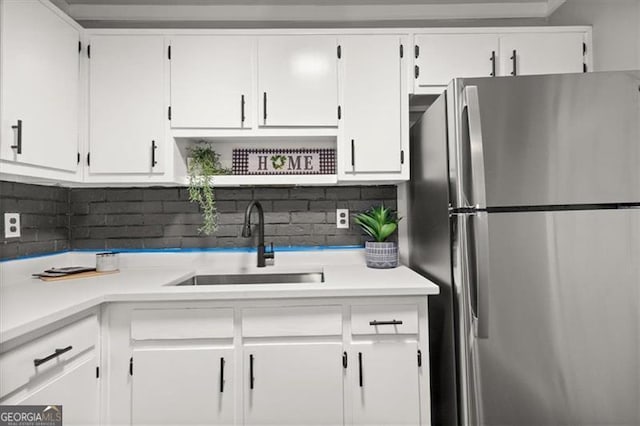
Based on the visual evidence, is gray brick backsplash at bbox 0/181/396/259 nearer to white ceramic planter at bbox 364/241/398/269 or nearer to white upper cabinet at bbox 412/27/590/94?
white ceramic planter at bbox 364/241/398/269

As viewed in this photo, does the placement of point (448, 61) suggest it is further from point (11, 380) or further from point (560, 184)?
A: point (11, 380)

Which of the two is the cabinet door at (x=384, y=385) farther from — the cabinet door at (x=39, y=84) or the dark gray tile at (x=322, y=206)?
the cabinet door at (x=39, y=84)

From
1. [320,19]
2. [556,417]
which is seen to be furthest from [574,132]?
[320,19]

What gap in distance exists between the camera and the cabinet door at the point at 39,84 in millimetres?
1444

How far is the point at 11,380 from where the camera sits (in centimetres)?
110

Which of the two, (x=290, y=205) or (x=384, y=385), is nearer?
(x=384, y=385)

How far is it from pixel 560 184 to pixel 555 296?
431mm

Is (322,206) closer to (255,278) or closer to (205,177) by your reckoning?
(255,278)

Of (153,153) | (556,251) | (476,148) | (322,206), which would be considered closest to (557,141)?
(476,148)

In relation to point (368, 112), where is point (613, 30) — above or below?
above

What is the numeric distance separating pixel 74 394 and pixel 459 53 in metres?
2.38

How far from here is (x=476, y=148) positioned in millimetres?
1405

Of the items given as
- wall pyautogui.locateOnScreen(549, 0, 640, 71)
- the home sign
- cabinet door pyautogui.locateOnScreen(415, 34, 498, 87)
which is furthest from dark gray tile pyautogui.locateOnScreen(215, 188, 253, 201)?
wall pyautogui.locateOnScreen(549, 0, 640, 71)

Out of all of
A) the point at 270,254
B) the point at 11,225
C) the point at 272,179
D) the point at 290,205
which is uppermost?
the point at 272,179
